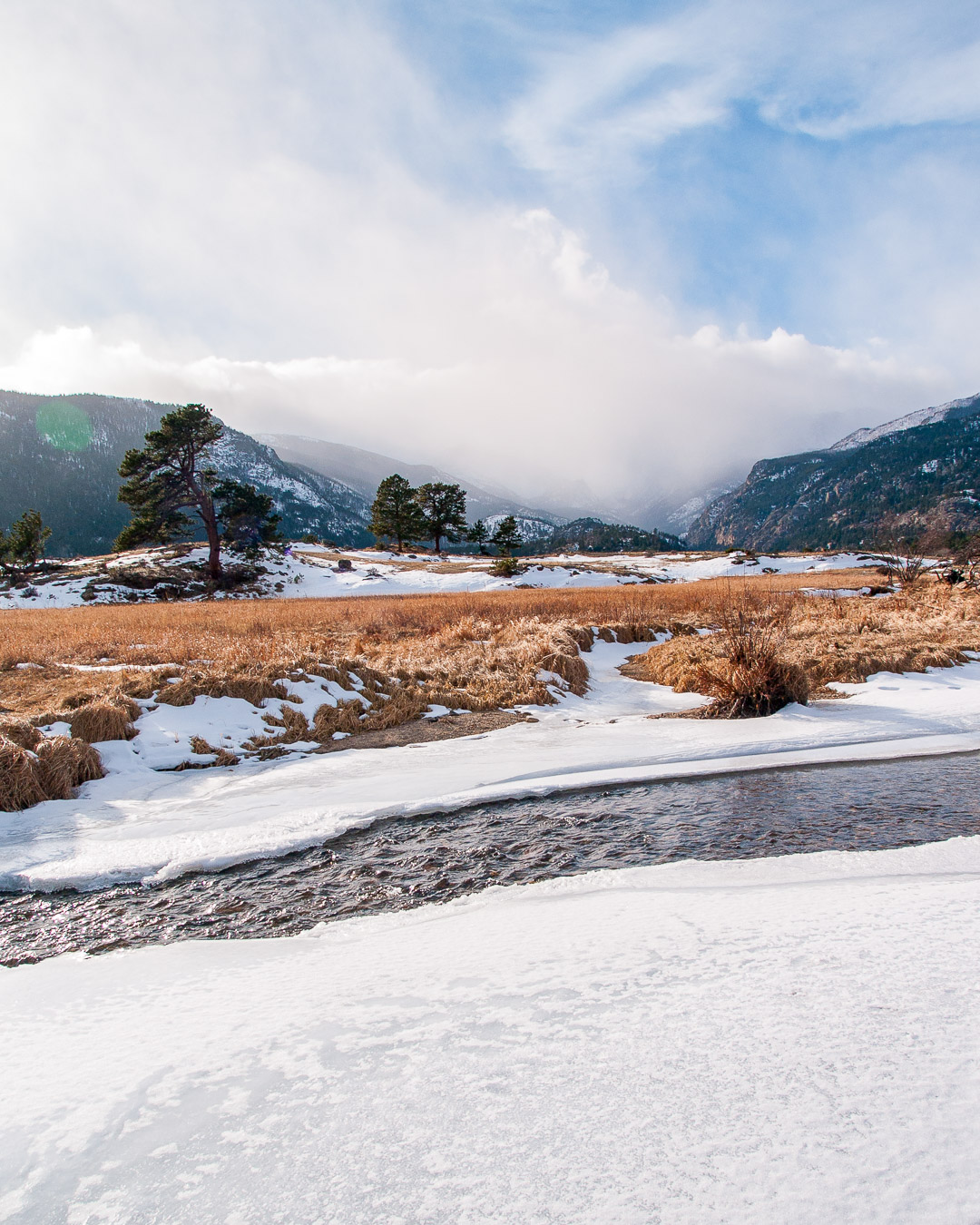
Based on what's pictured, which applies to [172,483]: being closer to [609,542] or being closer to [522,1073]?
[522,1073]

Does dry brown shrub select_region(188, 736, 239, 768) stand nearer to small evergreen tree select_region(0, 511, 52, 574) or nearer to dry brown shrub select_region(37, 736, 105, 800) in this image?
dry brown shrub select_region(37, 736, 105, 800)

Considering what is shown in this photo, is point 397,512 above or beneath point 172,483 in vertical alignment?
above

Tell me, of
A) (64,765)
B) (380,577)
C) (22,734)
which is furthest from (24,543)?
(64,765)

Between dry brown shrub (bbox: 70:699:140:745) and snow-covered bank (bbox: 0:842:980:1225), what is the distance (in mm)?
4594

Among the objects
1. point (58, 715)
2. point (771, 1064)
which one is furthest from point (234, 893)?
point (58, 715)

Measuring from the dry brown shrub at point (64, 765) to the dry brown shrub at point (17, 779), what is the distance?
90mm

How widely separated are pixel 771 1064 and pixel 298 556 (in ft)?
187

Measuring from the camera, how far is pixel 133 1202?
1854 mm

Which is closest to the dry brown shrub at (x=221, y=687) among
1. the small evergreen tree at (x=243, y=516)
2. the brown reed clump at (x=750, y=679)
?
the brown reed clump at (x=750, y=679)

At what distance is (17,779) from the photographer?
620 cm

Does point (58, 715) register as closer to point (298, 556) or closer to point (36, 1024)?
point (36, 1024)

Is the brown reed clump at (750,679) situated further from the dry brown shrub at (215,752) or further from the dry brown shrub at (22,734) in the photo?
the dry brown shrub at (22,734)

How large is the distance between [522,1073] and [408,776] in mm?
4873

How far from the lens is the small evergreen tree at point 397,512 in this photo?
7356cm
